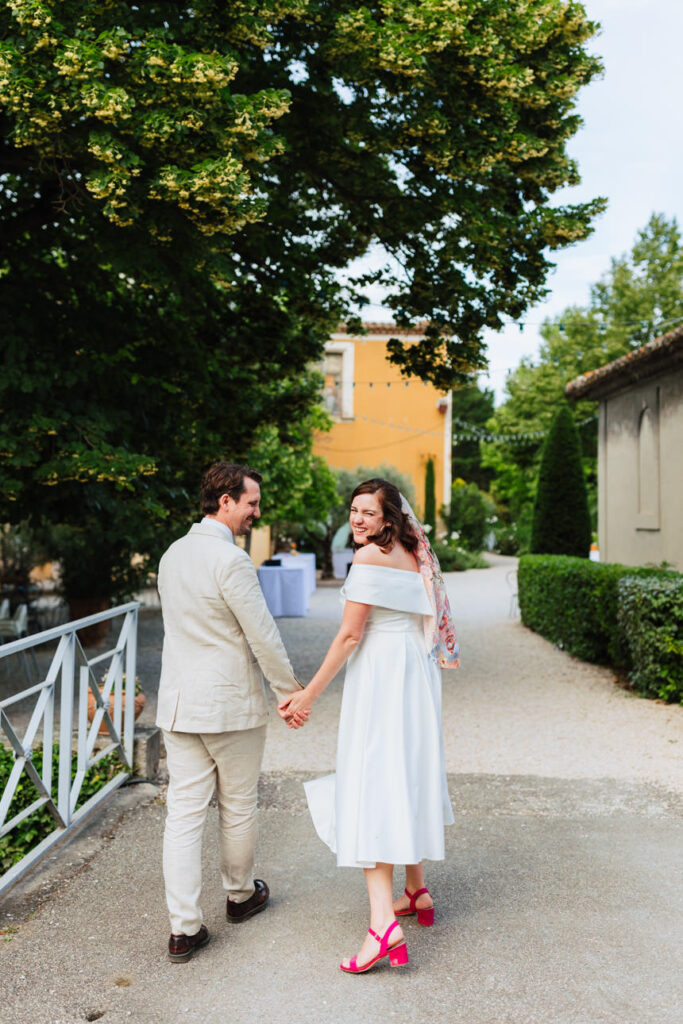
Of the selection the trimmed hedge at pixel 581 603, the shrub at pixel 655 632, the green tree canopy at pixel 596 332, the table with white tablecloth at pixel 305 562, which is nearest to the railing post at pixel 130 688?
the shrub at pixel 655 632

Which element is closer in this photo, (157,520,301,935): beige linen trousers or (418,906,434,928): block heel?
(157,520,301,935): beige linen trousers

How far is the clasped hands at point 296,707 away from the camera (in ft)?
11.8

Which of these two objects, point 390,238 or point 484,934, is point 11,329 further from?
point 484,934

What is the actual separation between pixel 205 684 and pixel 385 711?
71cm

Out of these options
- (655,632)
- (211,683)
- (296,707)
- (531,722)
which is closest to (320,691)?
(296,707)

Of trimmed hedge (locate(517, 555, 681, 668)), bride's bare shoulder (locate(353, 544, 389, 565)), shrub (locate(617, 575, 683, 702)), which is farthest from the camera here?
trimmed hedge (locate(517, 555, 681, 668))

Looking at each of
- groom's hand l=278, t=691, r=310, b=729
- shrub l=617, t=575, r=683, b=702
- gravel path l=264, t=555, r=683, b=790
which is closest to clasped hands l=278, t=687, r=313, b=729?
groom's hand l=278, t=691, r=310, b=729

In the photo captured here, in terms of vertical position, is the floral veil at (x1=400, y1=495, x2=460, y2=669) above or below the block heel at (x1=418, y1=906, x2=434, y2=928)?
above

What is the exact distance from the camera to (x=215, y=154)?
5910mm

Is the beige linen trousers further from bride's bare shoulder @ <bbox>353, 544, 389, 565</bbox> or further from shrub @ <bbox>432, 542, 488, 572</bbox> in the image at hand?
shrub @ <bbox>432, 542, 488, 572</bbox>

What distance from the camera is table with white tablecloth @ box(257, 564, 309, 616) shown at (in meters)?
16.9

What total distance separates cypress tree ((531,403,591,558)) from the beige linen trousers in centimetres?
1361

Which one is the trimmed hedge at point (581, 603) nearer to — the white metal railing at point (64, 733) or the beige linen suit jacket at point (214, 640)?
the white metal railing at point (64, 733)

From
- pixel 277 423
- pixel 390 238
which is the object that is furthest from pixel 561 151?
pixel 277 423
